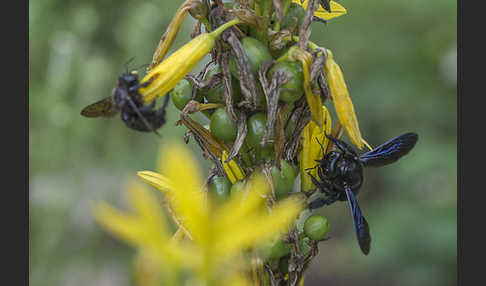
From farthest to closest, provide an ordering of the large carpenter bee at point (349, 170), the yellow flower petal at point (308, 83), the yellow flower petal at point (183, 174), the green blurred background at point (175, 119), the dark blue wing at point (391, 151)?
the green blurred background at point (175, 119)
the dark blue wing at point (391, 151)
the large carpenter bee at point (349, 170)
the yellow flower petal at point (308, 83)
the yellow flower petal at point (183, 174)

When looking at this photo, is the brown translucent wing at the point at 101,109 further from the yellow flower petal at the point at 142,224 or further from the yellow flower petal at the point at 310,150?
the yellow flower petal at the point at 142,224

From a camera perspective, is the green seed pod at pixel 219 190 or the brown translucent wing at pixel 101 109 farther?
the brown translucent wing at pixel 101 109

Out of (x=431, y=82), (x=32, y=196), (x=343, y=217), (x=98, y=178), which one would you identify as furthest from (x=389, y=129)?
(x=32, y=196)

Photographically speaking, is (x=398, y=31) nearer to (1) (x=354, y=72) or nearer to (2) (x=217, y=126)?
(1) (x=354, y=72)

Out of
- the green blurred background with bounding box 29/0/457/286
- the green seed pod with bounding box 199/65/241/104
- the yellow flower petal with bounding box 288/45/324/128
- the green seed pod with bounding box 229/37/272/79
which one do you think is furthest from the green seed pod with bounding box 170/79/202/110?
the green blurred background with bounding box 29/0/457/286

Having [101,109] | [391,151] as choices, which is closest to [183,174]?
[101,109]

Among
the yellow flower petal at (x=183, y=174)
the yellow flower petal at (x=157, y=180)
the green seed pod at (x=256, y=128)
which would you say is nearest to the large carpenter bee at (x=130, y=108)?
the yellow flower petal at (x=157, y=180)
